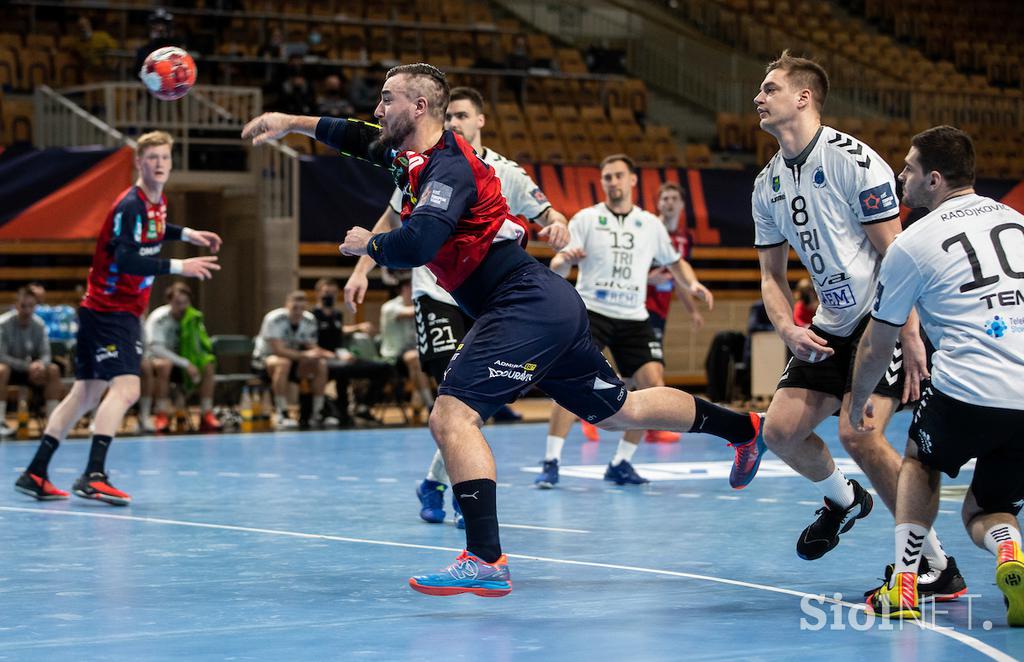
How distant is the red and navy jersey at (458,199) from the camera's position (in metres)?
5.29

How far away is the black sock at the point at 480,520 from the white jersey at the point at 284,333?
10.4 m

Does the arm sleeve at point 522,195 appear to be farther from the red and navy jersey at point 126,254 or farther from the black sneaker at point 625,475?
the black sneaker at point 625,475

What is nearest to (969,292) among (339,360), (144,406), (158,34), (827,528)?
(827,528)

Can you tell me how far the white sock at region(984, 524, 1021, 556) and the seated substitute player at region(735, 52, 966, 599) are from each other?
0.48 meters

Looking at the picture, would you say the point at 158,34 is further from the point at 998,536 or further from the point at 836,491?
the point at 998,536

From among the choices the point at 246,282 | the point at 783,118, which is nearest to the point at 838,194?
the point at 783,118

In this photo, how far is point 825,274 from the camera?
569cm

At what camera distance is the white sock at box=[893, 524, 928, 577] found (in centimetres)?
504

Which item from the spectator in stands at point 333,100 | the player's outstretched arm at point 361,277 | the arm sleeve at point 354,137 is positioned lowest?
the player's outstretched arm at point 361,277

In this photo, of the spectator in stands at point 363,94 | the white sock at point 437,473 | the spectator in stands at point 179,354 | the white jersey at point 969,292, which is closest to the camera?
the white jersey at point 969,292

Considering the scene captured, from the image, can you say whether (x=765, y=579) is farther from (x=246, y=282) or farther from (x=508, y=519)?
(x=246, y=282)

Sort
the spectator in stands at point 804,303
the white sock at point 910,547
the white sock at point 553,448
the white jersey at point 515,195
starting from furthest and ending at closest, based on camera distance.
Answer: the spectator in stands at point 804,303, the white sock at point 553,448, the white jersey at point 515,195, the white sock at point 910,547

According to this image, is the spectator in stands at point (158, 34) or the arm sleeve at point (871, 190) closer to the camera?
the arm sleeve at point (871, 190)

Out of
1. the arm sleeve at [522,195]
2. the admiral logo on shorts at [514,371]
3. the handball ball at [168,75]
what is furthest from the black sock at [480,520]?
the handball ball at [168,75]
